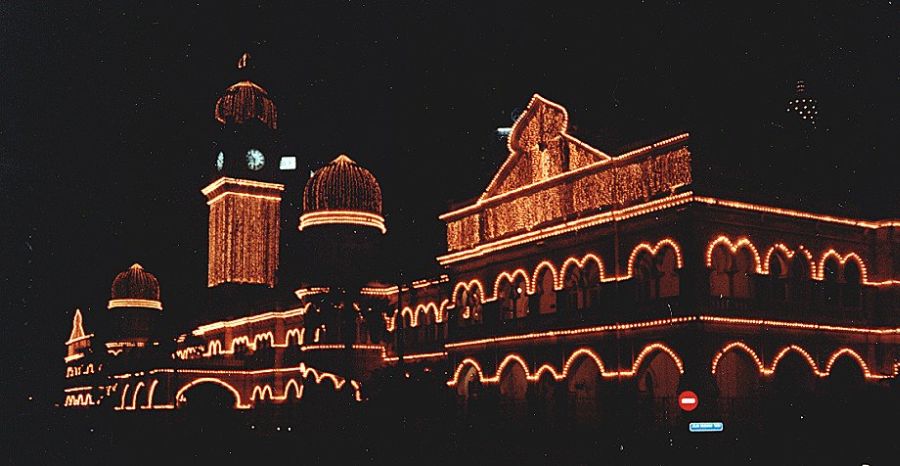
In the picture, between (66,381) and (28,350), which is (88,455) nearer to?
(28,350)

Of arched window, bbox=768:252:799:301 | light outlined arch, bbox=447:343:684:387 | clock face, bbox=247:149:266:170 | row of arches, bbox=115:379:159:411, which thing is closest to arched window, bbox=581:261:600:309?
light outlined arch, bbox=447:343:684:387

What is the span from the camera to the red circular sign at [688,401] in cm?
3353

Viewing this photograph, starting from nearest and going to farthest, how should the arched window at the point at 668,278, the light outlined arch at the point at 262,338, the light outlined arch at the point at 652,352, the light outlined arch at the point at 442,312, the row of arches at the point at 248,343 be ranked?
the light outlined arch at the point at 652,352 < the arched window at the point at 668,278 < the light outlined arch at the point at 442,312 < the row of arches at the point at 248,343 < the light outlined arch at the point at 262,338

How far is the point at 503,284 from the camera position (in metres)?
46.7

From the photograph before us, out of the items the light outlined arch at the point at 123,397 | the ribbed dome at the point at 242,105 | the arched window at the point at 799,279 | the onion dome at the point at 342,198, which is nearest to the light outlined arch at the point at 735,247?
the arched window at the point at 799,279

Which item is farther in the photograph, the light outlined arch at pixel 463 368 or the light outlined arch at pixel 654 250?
the light outlined arch at pixel 463 368

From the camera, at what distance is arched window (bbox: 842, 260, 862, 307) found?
131ft

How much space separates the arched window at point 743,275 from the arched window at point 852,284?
3.34 m

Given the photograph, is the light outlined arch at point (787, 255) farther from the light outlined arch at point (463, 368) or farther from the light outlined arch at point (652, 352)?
the light outlined arch at point (463, 368)

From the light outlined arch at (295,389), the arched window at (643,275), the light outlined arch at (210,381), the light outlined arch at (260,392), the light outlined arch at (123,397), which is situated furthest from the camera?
the light outlined arch at (123,397)

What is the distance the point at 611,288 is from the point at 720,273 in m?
3.82

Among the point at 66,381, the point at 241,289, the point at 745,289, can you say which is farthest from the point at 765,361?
the point at 66,381

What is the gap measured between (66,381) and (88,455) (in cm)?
7850

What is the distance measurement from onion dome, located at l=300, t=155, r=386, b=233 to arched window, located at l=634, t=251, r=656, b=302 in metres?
12.5
